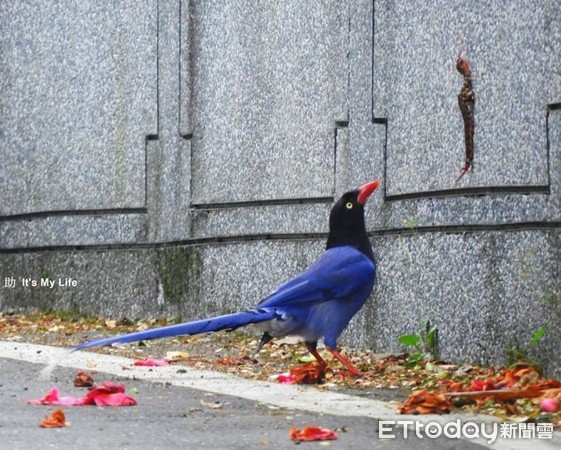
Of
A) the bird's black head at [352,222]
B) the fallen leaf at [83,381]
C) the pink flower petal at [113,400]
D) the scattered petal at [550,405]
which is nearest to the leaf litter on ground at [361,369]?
the scattered petal at [550,405]

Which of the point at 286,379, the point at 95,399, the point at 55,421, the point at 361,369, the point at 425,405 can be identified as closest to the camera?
the point at 55,421

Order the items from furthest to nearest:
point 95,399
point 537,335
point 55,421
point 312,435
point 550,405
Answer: point 537,335, point 95,399, point 550,405, point 55,421, point 312,435

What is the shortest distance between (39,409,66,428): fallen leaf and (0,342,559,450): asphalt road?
0.13 feet

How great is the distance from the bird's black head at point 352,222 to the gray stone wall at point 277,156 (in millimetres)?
564

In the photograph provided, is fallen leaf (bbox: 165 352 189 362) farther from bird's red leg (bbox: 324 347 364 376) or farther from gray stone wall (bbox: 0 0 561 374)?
bird's red leg (bbox: 324 347 364 376)

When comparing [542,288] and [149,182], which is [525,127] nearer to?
[542,288]

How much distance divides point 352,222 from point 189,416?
1.95 meters

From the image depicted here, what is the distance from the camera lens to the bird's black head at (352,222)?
7.67 metres

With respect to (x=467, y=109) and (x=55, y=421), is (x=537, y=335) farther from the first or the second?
(x=55, y=421)

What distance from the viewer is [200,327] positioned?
6852 mm

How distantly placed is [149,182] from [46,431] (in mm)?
5849

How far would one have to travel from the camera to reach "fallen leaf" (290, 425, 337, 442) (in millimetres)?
5301

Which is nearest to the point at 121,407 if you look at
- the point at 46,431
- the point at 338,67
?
the point at 46,431

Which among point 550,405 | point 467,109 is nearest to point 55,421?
point 550,405
